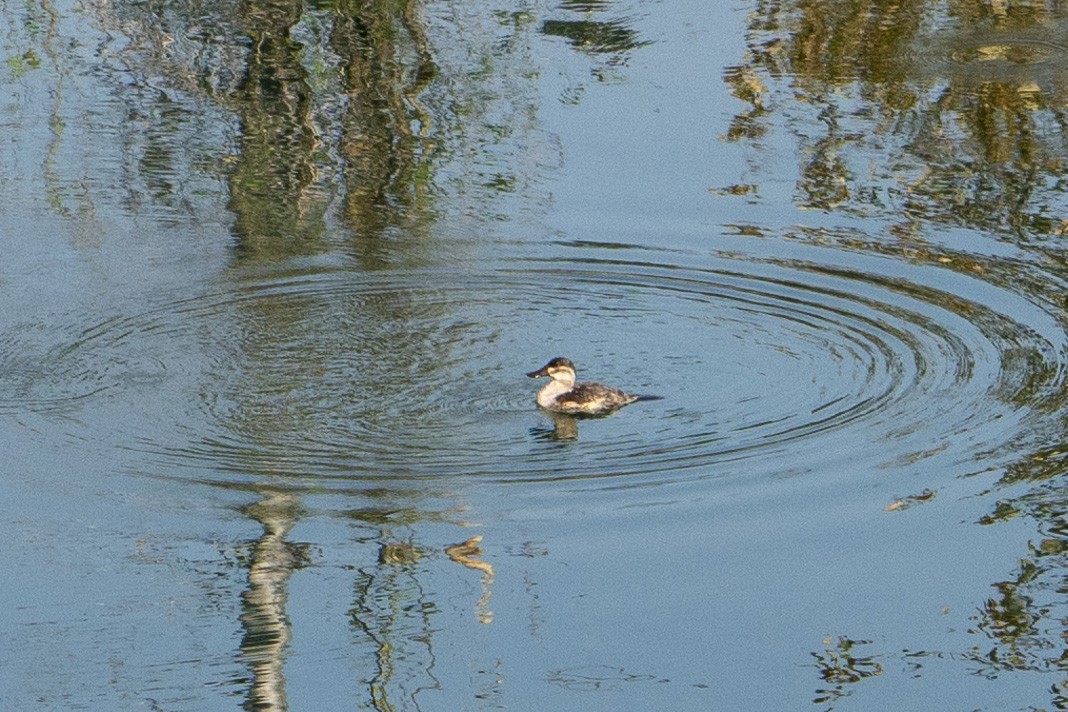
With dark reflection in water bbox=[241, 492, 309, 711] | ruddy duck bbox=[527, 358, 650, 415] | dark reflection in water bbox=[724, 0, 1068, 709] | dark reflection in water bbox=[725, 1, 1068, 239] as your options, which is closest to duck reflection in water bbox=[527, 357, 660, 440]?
ruddy duck bbox=[527, 358, 650, 415]

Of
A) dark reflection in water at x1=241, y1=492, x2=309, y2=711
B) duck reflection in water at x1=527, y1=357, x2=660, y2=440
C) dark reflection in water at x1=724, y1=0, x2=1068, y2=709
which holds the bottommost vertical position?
dark reflection in water at x1=241, y1=492, x2=309, y2=711

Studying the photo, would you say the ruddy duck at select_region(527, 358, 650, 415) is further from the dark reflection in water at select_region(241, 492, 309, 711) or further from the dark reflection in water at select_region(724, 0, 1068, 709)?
the dark reflection in water at select_region(724, 0, 1068, 709)

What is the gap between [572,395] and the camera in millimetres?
8875

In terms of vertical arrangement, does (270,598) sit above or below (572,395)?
below

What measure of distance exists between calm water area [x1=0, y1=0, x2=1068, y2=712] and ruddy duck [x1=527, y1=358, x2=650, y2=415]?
103 mm

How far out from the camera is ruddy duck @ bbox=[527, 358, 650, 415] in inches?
347

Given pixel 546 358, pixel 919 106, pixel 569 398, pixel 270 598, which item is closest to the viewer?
pixel 270 598

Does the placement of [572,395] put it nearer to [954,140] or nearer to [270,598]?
[270,598]

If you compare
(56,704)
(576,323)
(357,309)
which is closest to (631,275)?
(576,323)

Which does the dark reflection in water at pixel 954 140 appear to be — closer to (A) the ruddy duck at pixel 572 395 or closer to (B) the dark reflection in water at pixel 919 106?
(B) the dark reflection in water at pixel 919 106

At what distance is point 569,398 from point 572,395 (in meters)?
0.04

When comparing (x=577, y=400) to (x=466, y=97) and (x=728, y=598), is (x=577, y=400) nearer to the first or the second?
(x=728, y=598)

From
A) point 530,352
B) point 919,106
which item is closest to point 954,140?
point 919,106

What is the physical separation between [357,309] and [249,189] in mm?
1970
